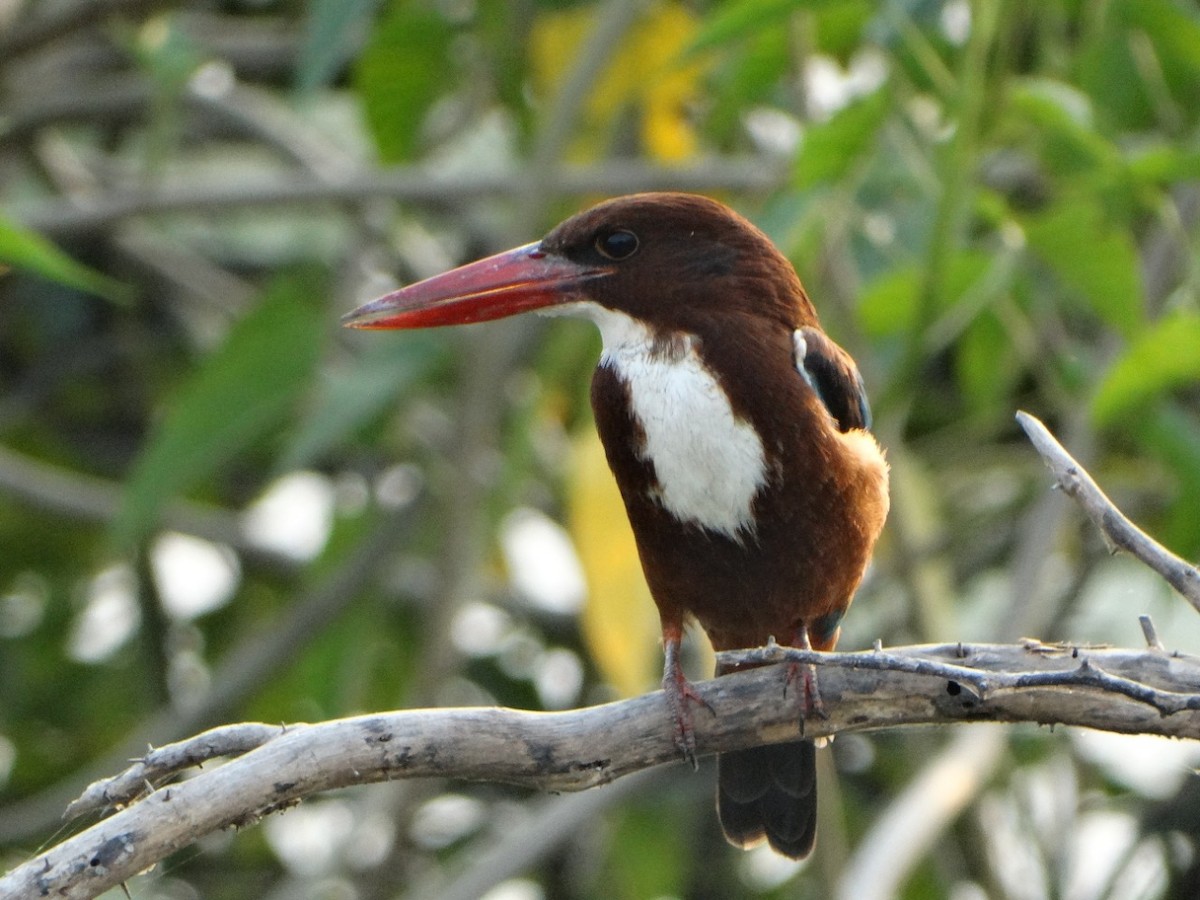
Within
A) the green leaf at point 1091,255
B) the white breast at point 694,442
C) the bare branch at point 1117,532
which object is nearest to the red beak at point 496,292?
the white breast at point 694,442

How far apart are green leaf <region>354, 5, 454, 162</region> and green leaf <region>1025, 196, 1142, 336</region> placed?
53.8 inches

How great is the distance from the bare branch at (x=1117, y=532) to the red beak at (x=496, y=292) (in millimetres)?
935

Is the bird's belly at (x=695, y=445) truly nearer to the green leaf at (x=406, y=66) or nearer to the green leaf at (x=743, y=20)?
the green leaf at (x=743, y=20)

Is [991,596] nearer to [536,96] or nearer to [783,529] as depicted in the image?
[536,96]

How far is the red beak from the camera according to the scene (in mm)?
2916

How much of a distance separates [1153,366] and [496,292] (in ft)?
3.35

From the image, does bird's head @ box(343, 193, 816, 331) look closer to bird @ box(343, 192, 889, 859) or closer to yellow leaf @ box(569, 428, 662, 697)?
bird @ box(343, 192, 889, 859)

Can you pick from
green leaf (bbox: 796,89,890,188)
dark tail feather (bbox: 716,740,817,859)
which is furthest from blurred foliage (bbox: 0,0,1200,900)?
dark tail feather (bbox: 716,740,817,859)

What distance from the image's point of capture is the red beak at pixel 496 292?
9.57 ft

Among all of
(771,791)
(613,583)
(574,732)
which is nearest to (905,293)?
(613,583)

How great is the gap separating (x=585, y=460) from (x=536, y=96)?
1278 mm

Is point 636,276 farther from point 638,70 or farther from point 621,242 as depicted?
point 638,70

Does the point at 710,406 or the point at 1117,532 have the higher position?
the point at 710,406

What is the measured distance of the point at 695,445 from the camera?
8.84 ft
